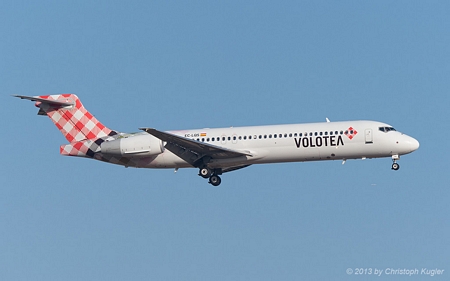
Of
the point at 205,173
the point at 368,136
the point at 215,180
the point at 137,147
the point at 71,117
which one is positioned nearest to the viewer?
the point at 368,136

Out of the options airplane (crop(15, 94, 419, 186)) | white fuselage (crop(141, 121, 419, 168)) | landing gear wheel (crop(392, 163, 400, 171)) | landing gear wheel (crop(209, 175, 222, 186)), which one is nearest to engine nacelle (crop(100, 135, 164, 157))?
airplane (crop(15, 94, 419, 186))

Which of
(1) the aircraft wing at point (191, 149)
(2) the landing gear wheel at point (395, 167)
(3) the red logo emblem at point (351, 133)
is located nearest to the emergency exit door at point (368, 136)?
(3) the red logo emblem at point (351, 133)

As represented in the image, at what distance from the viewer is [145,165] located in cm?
4350

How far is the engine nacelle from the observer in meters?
42.3

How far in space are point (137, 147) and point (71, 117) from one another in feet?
18.0

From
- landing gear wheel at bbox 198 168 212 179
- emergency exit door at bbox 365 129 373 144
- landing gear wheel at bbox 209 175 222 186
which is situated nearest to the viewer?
emergency exit door at bbox 365 129 373 144

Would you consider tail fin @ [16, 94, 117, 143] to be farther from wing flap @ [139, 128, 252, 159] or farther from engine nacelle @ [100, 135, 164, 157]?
wing flap @ [139, 128, 252, 159]

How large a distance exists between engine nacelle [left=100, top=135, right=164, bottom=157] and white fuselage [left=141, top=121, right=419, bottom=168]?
378 centimetres

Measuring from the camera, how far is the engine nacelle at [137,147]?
4231cm

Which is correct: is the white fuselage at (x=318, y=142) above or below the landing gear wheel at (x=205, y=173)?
above

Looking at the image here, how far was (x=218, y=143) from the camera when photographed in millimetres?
42469

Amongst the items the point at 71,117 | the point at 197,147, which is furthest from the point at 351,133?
the point at 71,117

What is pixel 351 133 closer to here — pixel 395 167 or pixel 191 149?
pixel 395 167

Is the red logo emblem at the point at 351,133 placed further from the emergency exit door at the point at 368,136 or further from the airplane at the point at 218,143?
the emergency exit door at the point at 368,136
